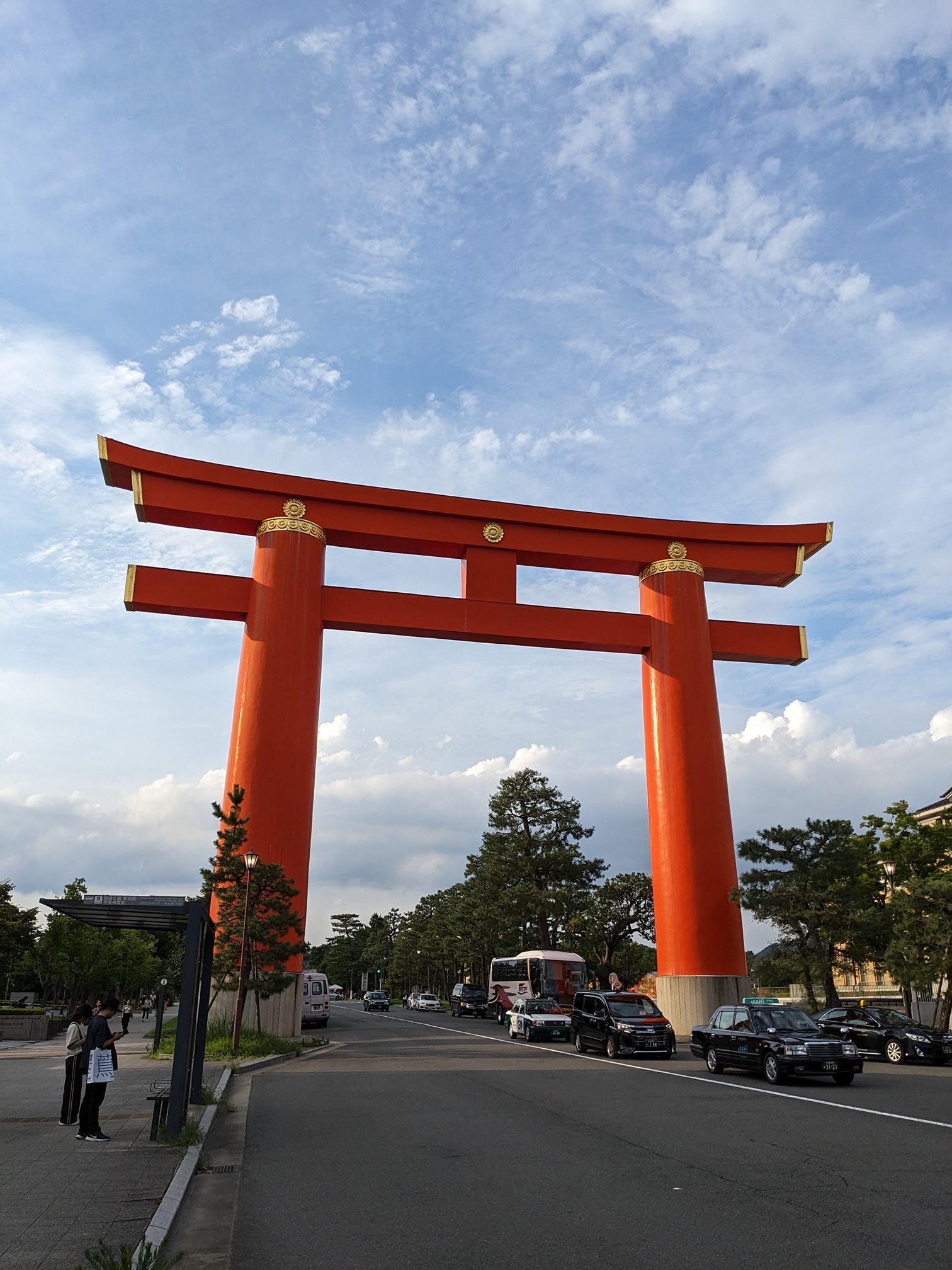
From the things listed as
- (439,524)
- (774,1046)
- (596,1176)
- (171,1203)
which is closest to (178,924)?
(171,1203)

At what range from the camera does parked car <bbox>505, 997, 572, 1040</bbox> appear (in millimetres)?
28922

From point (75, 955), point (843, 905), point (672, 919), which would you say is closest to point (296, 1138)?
point (672, 919)

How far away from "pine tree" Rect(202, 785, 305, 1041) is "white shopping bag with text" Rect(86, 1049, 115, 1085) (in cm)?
1215

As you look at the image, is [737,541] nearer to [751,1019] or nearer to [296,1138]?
[751,1019]

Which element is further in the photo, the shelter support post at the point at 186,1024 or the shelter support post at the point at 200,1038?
the shelter support post at the point at 200,1038

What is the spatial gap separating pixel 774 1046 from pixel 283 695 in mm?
17214

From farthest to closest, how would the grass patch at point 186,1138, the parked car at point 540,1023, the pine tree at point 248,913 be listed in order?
the parked car at point 540,1023 < the pine tree at point 248,913 < the grass patch at point 186,1138

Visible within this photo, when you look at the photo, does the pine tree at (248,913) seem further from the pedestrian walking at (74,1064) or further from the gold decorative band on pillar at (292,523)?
the pedestrian walking at (74,1064)

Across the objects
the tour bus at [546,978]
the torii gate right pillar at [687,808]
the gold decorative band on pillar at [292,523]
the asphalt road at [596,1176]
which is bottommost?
the asphalt road at [596,1176]

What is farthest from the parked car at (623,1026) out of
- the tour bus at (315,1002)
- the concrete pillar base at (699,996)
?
the tour bus at (315,1002)

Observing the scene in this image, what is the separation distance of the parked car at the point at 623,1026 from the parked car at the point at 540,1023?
16.0ft

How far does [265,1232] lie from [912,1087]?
12998 millimetres

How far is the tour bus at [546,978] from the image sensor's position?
40.3 m

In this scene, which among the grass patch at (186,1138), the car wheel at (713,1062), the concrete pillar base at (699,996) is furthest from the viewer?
the concrete pillar base at (699,996)
